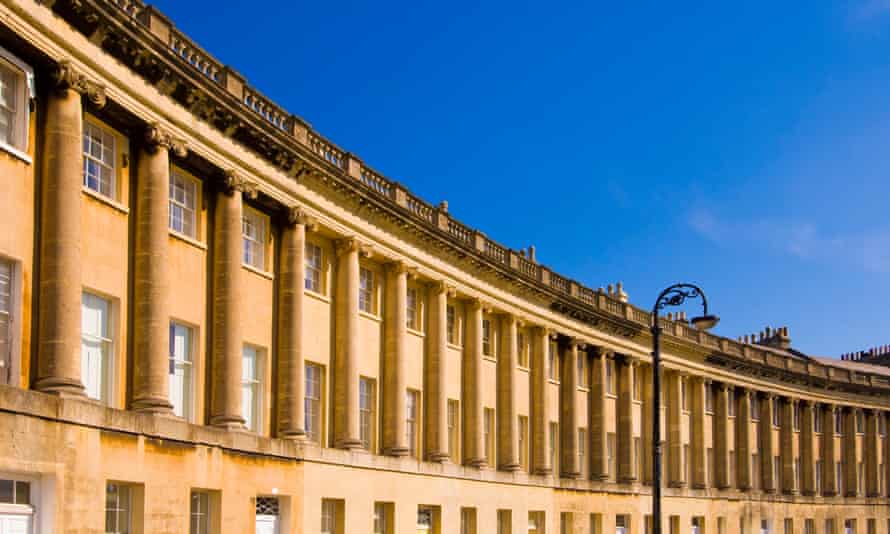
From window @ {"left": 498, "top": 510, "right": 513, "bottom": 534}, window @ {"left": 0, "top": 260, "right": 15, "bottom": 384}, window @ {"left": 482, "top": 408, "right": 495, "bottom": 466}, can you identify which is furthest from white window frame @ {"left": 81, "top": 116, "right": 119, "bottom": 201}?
window @ {"left": 498, "top": 510, "right": 513, "bottom": 534}

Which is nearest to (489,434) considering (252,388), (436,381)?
(436,381)

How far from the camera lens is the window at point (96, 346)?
24094mm

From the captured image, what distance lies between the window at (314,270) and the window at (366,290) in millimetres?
2228

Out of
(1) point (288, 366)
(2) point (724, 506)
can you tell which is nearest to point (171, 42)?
(1) point (288, 366)

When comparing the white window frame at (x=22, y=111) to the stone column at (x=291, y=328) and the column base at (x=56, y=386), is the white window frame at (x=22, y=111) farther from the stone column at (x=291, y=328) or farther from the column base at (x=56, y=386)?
the stone column at (x=291, y=328)

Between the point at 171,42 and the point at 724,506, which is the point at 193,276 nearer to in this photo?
the point at 171,42

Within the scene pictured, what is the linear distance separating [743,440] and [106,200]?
159 feet

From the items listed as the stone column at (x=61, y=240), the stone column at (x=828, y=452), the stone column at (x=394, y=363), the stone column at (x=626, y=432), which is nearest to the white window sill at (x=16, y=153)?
the stone column at (x=61, y=240)

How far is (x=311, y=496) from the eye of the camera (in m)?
31.7

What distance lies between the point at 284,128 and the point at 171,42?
5.98m

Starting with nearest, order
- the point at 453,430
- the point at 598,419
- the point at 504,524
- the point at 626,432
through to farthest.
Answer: the point at 453,430 < the point at 504,524 < the point at 598,419 < the point at 626,432

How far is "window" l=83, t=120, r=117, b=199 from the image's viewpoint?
2452cm

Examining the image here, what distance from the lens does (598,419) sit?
53.5 metres

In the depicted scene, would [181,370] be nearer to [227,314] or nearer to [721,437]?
[227,314]
